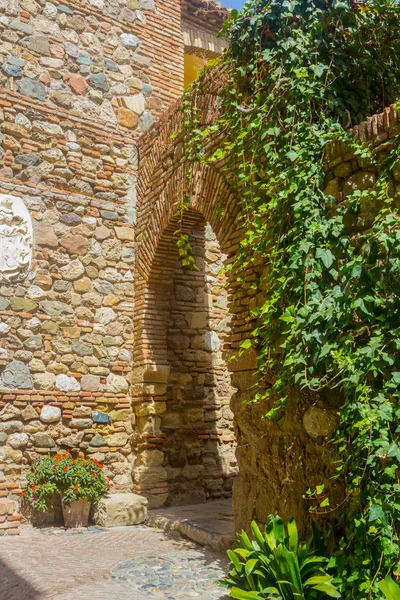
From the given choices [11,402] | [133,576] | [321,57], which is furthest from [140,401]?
[321,57]

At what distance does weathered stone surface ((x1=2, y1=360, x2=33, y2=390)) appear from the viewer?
235 inches

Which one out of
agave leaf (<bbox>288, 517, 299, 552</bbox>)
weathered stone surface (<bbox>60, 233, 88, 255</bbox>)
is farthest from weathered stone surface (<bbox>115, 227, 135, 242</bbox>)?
agave leaf (<bbox>288, 517, 299, 552</bbox>)

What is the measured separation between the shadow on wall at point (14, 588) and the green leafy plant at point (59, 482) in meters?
1.38

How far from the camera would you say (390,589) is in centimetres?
268

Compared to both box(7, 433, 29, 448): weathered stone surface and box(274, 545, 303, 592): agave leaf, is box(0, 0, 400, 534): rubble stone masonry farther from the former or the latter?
box(274, 545, 303, 592): agave leaf

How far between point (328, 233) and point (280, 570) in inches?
76.2

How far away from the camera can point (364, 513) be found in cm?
305

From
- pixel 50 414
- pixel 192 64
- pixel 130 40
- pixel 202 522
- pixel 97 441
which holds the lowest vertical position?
pixel 202 522

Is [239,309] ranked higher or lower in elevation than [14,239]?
lower

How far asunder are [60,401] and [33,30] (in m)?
4.21

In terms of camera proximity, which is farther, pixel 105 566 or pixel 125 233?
pixel 125 233

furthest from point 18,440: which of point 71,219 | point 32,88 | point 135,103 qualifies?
A: point 135,103

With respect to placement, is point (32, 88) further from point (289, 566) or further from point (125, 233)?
point (289, 566)

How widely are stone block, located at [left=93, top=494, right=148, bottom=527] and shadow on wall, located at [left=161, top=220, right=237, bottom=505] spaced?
2.45 ft
